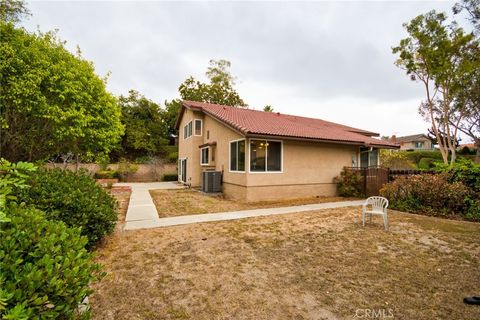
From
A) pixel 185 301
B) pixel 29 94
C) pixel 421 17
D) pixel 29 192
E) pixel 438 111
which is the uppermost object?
pixel 421 17

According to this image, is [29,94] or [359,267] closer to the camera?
[359,267]

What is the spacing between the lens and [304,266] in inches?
154

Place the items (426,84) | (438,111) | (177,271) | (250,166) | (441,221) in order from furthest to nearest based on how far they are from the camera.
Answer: (438,111) → (426,84) → (250,166) → (441,221) → (177,271)

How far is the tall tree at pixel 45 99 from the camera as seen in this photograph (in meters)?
7.73

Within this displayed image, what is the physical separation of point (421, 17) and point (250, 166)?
20.3 metres

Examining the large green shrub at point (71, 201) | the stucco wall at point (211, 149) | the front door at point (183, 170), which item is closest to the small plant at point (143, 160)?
the front door at point (183, 170)

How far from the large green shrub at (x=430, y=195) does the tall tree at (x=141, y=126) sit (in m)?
23.4

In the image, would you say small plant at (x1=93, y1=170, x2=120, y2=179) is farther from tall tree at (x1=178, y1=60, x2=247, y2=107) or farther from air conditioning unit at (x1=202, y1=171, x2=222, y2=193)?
tall tree at (x1=178, y1=60, x2=247, y2=107)

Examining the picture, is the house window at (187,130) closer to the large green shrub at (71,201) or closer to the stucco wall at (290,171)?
the stucco wall at (290,171)

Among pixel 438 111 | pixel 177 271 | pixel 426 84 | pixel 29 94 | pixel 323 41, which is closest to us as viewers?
pixel 177 271

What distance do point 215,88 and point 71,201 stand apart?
27.7 meters

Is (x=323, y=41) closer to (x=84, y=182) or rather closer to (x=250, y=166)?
(x=250, y=166)

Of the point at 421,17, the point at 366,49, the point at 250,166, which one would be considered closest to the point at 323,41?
the point at 366,49

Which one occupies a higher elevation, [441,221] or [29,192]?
[29,192]
